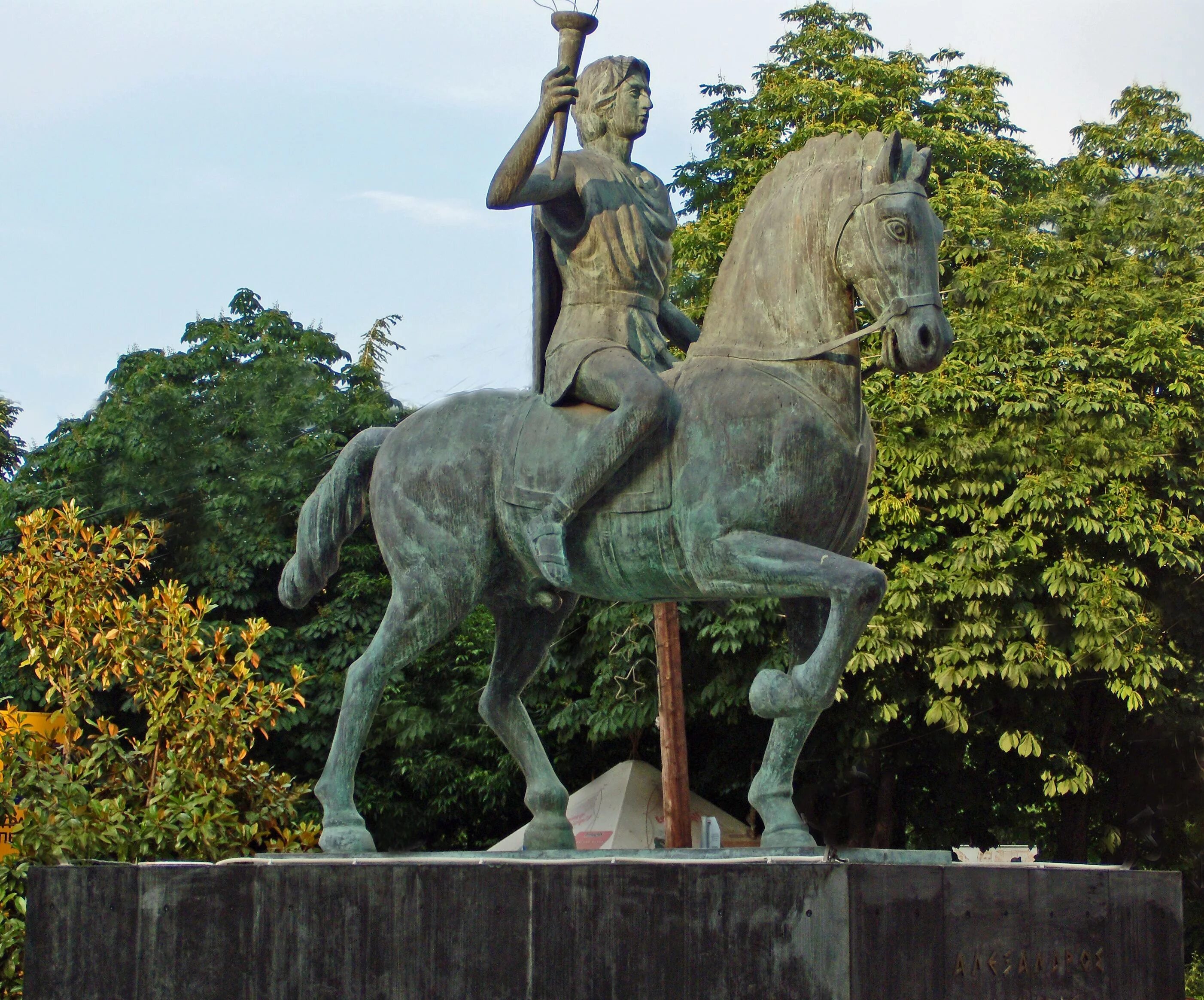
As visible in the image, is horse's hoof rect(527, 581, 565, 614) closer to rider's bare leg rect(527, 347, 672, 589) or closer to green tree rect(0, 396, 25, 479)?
rider's bare leg rect(527, 347, 672, 589)

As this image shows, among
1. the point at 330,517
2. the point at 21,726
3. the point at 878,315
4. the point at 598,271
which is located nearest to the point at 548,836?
the point at 330,517

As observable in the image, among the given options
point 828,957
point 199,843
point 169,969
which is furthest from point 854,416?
point 199,843

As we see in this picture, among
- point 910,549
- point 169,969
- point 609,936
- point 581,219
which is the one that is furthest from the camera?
point 910,549

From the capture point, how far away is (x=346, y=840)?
6434 millimetres

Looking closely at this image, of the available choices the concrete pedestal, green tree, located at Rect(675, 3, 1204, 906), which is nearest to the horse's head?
the concrete pedestal

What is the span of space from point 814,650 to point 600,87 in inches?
110

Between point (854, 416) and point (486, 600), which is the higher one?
point (854, 416)

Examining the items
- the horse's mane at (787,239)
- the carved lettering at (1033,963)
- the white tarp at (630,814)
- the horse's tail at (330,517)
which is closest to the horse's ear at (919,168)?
the horse's mane at (787,239)

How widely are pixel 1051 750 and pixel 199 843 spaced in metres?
9.82

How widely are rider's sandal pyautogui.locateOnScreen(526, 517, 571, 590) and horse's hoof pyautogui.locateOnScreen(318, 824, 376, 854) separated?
1.36m

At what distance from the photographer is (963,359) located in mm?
16203

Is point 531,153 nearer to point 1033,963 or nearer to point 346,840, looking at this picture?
point 346,840

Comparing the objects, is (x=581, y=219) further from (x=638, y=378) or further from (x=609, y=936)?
(x=609, y=936)

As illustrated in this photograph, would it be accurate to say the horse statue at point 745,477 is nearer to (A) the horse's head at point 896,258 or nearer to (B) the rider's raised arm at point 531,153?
(A) the horse's head at point 896,258
